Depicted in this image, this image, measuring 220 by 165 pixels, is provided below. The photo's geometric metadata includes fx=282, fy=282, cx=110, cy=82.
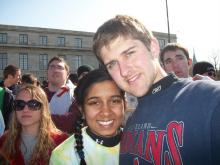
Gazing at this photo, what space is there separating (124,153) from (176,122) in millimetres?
616

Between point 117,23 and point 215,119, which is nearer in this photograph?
point 215,119

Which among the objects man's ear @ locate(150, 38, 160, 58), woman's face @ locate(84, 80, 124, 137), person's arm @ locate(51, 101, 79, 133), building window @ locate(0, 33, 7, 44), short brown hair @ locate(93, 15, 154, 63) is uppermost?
building window @ locate(0, 33, 7, 44)

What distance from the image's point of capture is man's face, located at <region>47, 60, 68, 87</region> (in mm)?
5090

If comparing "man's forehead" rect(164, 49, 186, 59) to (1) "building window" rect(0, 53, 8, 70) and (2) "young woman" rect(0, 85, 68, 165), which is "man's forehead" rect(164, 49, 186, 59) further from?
(1) "building window" rect(0, 53, 8, 70)

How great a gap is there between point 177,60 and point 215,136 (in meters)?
2.99

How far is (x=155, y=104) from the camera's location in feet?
6.34

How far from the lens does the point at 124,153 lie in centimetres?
214

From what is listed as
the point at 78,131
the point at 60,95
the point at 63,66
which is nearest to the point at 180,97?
the point at 78,131

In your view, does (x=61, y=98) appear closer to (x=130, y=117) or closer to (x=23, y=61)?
(x=130, y=117)

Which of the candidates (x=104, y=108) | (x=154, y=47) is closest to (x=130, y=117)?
(x=104, y=108)

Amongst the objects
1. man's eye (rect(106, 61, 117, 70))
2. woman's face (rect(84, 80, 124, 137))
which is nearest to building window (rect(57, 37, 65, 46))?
woman's face (rect(84, 80, 124, 137))

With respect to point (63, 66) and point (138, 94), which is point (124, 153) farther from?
point (63, 66)

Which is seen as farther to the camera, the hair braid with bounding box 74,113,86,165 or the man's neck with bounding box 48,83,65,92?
the man's neck with bounding box 48,83,65,92

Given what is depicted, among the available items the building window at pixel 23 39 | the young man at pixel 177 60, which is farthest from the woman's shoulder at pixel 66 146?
the building window at pixel 23 39
